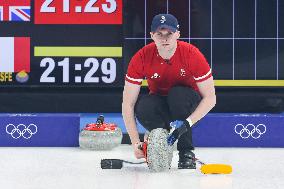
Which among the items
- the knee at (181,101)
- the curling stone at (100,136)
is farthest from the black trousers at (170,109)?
the curling stone at (100,136)

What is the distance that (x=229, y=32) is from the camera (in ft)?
15.2

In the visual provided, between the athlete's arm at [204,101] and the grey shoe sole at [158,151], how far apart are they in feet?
0.58

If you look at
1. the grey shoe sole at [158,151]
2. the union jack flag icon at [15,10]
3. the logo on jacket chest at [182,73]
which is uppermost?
the union jack flag icon at [15,10]

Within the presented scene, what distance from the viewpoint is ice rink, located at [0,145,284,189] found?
9.91ft

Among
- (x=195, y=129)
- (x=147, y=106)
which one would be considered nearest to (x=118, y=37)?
(x=195, y=129)

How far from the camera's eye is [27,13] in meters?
4.64

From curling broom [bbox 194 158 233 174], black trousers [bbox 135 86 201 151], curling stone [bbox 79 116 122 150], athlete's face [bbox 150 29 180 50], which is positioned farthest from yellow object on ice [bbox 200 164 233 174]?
curling stone [bbox 79 116 122 150]

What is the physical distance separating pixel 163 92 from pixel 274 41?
1.42 meters

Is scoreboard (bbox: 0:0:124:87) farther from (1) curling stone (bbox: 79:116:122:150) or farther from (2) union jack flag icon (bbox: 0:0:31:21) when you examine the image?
(1) curling stone (bbox: 79:116:122:150)

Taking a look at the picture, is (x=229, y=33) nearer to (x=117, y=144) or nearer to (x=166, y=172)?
(x=117, y=144)

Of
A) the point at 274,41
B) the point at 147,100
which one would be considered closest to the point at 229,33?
the point at 274,41

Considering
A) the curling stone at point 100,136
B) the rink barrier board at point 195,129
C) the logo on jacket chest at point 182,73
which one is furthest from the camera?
the rink barrier board at point 195,129

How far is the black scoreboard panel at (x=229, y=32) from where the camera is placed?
4.61 meters

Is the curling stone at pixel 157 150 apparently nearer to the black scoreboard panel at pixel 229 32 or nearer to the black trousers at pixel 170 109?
the black trousers at pixel 170 109
